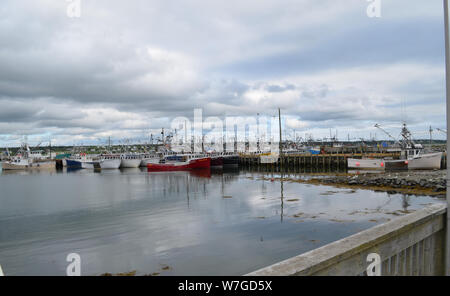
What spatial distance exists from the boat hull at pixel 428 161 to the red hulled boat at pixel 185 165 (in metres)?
47.1

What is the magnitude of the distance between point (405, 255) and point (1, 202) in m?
44.0

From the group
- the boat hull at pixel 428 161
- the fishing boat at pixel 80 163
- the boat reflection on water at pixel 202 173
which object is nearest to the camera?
the boat hull at pixel 428 161

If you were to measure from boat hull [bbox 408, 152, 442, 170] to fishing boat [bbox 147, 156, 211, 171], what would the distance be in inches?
1855

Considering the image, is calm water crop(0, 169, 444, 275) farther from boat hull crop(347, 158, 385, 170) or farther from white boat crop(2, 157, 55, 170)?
white boat crop(2, 157, 55, 170)

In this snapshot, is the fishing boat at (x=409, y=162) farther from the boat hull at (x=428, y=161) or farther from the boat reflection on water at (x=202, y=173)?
the boat reflection on water at (x=202, y=173)

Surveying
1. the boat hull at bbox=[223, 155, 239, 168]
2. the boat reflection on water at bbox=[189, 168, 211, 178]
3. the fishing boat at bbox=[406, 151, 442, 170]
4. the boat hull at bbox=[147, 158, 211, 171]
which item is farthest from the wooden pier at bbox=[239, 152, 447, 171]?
the boat reflection on water at bbox=[189, 168, 211, 178]

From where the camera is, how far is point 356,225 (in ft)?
62.1

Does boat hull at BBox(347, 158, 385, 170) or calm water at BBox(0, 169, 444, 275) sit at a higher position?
boat hull at BBox(347, 158, 385, 170)

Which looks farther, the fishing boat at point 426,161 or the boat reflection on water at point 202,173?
the boat reflection on water at point 202,173

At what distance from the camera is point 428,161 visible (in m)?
49.6

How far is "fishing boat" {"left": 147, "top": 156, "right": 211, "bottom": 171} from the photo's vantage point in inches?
3152

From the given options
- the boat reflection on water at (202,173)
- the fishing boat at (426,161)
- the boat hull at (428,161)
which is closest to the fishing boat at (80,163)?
the boat reflection on water at (202,173)

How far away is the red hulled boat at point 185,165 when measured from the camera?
262 ft
